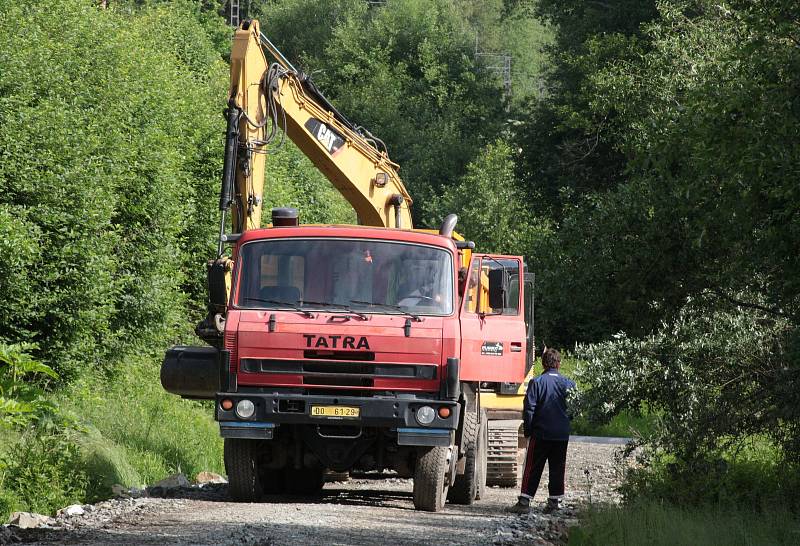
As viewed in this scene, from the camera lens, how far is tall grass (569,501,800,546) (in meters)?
11.6

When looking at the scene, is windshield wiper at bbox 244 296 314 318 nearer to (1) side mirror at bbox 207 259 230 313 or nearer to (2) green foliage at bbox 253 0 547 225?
(1) side mirror at bbox 207 259 230 313

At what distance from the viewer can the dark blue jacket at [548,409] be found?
14.5 m

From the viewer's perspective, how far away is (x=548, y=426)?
14539 millimetres

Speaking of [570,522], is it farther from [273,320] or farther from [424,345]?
[273,320]

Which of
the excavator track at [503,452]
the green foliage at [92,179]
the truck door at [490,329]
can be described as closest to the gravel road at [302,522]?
the excavator track at [503,452]

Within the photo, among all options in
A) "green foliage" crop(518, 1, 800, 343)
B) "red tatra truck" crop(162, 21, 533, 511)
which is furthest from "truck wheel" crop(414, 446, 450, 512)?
"green foliage" crop(518, 1, 800, 343)

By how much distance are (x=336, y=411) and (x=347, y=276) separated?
1.46 m

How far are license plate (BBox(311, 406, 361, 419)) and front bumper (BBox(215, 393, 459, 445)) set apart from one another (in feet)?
0.07

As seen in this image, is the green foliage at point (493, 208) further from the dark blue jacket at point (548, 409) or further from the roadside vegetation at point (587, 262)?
the dark blue jacket at point (548, 409)

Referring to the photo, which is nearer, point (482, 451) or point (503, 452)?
point (482, 451)

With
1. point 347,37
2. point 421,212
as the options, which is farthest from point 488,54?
point 421,212

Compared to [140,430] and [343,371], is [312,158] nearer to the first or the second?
[140,430]

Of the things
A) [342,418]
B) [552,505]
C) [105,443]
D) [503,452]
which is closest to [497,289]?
[342,418]

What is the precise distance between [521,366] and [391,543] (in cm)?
506
